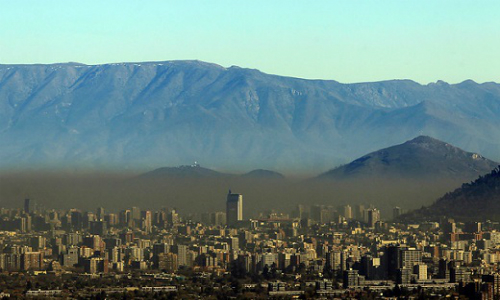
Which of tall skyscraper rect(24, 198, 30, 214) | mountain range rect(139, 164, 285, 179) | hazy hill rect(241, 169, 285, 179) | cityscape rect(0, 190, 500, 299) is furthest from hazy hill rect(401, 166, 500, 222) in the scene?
mountain range rect(139, 164, 285, 179)

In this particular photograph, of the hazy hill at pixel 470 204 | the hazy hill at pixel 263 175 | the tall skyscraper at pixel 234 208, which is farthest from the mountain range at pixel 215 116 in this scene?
the hazy hill at pixel 470 204

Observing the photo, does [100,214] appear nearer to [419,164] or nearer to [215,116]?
[419,164]

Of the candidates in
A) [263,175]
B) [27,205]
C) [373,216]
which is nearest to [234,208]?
[373,216]

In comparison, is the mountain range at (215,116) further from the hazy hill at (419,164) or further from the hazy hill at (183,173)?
the hazy hill at (419,164)

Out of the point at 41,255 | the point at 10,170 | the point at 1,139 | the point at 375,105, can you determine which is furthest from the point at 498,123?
the point at 41,255

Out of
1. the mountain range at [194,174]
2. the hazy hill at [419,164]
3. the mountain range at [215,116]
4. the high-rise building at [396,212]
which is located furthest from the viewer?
the mountain range at [215,116]
